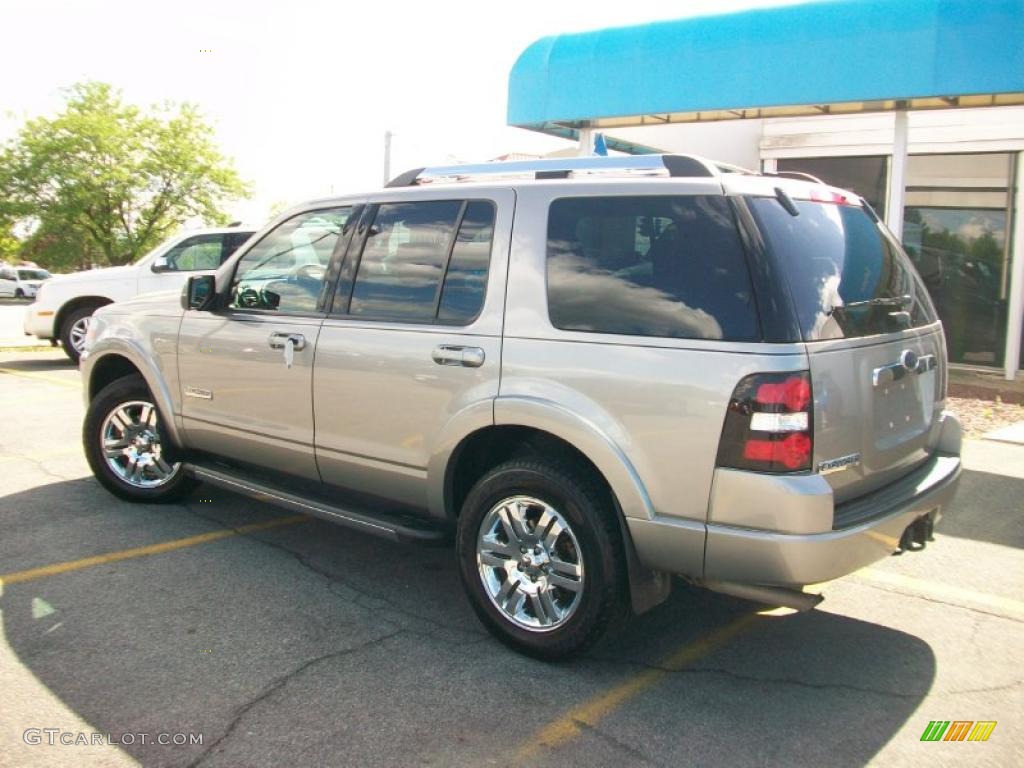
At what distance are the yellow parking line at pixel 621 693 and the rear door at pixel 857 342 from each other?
3.28 ft

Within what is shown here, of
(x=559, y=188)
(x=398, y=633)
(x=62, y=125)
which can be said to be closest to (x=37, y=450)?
(x=398, y=633)

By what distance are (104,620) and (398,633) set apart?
50.9 inches

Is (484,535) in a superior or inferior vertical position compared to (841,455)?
inferior

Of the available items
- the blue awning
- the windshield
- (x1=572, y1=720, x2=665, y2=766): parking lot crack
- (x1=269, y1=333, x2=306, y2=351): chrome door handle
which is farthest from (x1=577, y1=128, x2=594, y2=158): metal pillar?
the windshield

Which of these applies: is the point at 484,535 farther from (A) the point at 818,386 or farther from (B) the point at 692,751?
(A) the point at 818,386

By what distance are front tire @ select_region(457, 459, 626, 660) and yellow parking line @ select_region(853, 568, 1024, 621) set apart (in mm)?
1695

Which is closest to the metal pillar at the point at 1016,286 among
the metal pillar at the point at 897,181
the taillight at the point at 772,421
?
the metal pillar at the point at 897,181

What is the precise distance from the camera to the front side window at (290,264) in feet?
15.0

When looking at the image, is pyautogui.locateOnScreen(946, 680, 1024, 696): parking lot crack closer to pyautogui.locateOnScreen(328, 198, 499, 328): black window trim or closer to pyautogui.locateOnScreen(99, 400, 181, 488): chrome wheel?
pyautogui.locateOnScreen(328, 198, 499, 328): black window trim

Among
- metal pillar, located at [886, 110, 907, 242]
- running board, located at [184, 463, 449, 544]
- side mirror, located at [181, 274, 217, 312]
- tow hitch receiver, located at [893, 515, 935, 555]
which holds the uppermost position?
metal pillar, located at [886, 110, 907, 242]

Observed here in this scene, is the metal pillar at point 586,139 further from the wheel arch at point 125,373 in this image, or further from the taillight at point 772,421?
the taillight at point 772,421

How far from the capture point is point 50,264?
32500 millimetres

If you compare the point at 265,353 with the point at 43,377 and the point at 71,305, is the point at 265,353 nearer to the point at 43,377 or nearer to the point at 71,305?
the point at 43,377

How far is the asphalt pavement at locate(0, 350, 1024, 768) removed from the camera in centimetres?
301
